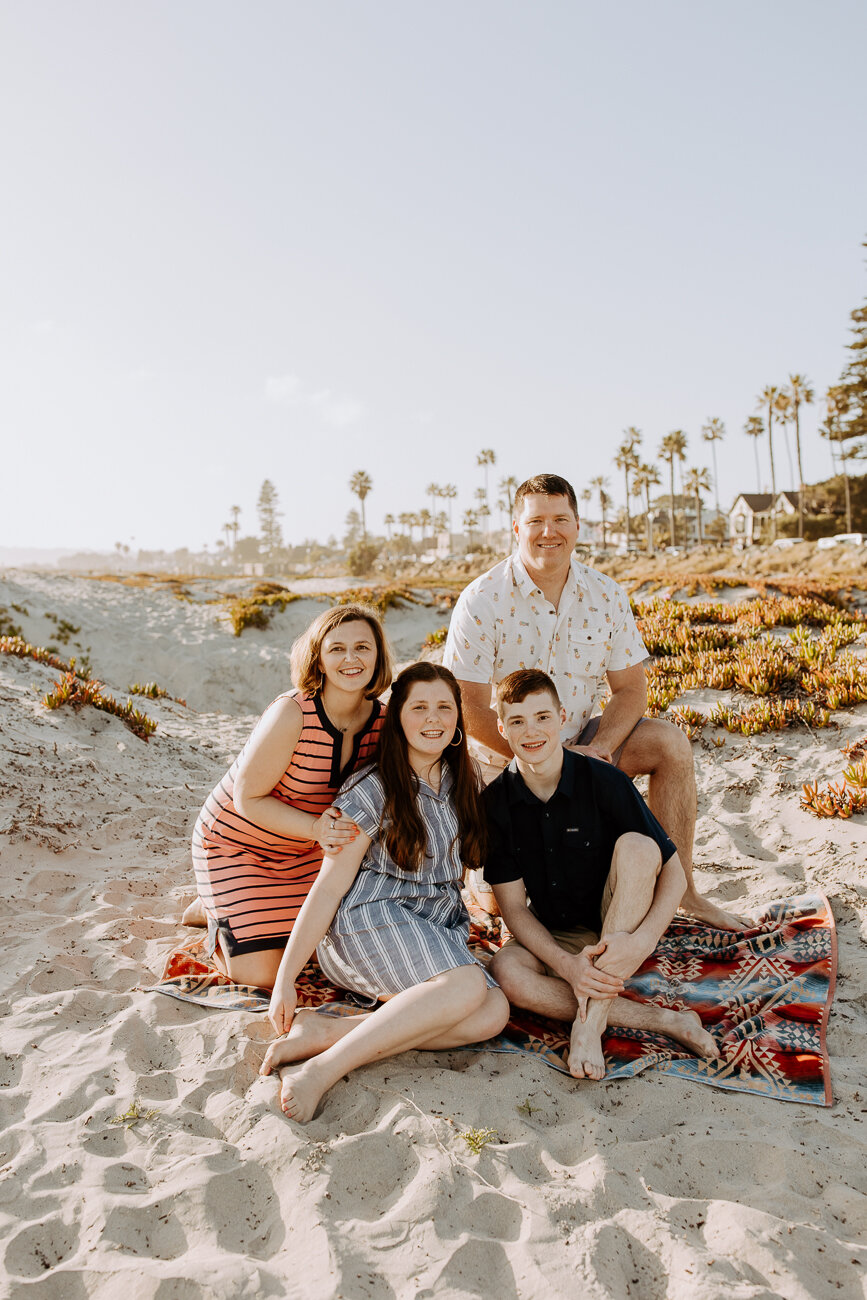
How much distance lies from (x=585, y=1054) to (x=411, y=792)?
4.06 feet

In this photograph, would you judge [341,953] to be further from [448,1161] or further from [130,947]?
[130,947]

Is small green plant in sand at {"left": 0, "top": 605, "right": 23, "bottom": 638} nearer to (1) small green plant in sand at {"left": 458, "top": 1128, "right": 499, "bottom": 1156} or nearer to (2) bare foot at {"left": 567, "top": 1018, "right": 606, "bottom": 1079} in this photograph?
(2) bare foot at {"left": 567, "top": 1018, "right": 606, "bottom": 1079}

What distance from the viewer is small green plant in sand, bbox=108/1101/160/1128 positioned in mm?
2822

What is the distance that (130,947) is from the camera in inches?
167

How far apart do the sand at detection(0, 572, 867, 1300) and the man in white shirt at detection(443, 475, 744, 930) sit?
1175mm

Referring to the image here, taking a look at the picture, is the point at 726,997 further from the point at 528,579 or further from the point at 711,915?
the point at 528,579

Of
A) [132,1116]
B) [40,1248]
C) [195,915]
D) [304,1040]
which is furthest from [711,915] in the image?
[40,1248]

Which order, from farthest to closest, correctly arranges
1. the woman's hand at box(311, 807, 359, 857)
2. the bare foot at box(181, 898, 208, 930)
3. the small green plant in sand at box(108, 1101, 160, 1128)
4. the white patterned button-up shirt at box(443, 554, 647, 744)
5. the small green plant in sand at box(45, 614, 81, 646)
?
the small green plant in sand at box(45, 614, 81, 646) → the white patterned button-up shirt at box(443, 554, 647, 744) → the bare foot at box(181, 898, 208, 930) → the woman's hand at box(311, 807, 359, 857) → the small green plant in sand at box(108, 1101, 160, 1128)

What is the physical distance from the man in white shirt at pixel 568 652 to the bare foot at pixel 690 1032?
3.58 feet

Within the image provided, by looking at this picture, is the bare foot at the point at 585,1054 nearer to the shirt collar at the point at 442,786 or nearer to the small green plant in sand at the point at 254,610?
the shirt collar at the point at 442,786

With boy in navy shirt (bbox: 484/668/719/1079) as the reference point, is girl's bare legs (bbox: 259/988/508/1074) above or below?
below

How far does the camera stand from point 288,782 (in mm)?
3785

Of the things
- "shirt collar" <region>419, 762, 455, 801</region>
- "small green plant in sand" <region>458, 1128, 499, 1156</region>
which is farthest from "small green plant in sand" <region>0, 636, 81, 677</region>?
"small green plant in sand" <region>458, 1128, 499, 1156</region>

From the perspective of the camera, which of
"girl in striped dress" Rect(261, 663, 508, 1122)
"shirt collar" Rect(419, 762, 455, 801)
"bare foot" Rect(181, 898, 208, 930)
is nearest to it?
"girl in striped dress" Rect(261, 663, 508, 1122)
